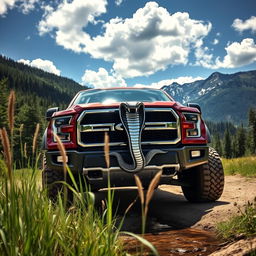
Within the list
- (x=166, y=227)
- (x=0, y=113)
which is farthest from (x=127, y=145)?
(x=0, y=113)

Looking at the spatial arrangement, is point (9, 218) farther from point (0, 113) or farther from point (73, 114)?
point (0, 113)

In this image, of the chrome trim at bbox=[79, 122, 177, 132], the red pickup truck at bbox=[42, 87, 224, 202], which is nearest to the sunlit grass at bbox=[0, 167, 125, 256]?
the red pickup truck at bbox=[42, 87, 224, 202]

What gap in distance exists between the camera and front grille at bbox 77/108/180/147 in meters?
3.86

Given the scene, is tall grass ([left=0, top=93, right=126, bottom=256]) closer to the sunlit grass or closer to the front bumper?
the sunlit grass

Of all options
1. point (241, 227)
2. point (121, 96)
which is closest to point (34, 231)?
point (241, 227)

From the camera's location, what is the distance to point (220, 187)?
4.63 metres

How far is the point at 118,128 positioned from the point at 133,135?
0.23 meters

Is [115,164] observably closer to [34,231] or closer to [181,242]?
[181,242]

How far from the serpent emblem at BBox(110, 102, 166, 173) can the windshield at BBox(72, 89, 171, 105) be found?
150 cm

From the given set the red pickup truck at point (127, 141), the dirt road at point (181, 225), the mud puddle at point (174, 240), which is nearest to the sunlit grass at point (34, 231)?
the mud puddle at point (174, 240)

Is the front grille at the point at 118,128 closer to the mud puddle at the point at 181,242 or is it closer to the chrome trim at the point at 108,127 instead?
the chrome trim at the point at 108,127

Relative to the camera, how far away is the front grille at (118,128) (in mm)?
3861

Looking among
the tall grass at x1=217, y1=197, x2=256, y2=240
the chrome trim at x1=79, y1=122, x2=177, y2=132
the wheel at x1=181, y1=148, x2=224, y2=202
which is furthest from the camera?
the wheel at x1=181, y1=148, x2=224, y2=202

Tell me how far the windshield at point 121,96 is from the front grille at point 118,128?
1.36 metres
